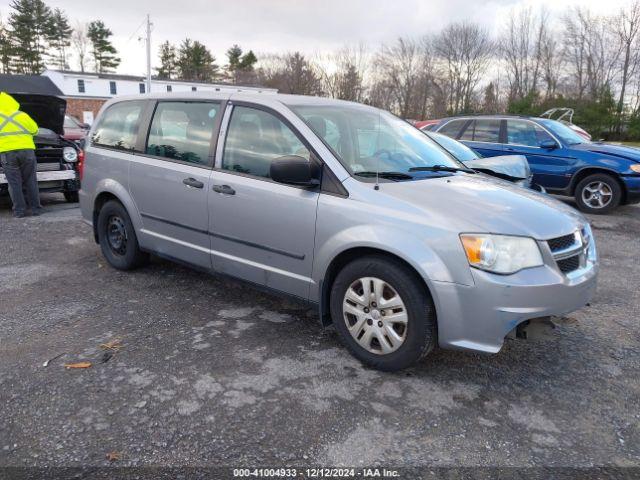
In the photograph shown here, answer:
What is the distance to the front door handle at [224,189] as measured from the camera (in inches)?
148

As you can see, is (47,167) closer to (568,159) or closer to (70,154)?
(70,154)

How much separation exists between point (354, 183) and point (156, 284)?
8.19 feet

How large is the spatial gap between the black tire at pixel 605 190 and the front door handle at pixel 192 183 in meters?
7.44

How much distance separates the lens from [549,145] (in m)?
8.94

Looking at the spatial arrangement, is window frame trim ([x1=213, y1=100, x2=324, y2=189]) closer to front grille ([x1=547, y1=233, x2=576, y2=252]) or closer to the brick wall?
front grille ([x1=547, y1=233, x2=576, y2=252])

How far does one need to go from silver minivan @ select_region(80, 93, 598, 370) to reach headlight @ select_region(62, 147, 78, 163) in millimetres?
4779

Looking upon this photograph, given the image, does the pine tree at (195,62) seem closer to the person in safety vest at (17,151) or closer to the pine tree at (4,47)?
the pine tree at (4,47)

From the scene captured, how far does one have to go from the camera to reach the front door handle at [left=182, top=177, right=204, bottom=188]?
398 cm

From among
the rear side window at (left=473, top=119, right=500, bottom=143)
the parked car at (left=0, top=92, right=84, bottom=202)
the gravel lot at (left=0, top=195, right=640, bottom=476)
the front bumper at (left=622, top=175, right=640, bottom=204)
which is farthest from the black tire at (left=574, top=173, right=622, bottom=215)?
the parked car at (left=0, top=92, right=84, bottom=202)

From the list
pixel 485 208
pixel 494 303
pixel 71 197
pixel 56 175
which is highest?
pixel 485 208

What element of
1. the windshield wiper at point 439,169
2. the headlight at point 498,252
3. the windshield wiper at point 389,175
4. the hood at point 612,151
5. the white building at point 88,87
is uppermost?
the white building at point 88,87

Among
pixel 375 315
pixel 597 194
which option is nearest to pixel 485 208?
pixel 375 315

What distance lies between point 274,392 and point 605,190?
8.09 meters

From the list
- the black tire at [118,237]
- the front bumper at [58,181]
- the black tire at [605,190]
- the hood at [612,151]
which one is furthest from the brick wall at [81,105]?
the black tire at [118,237]
